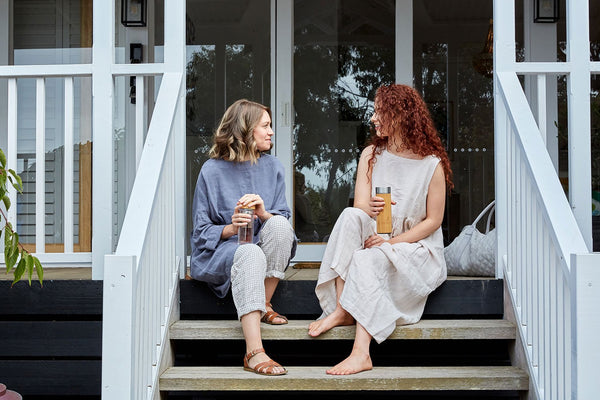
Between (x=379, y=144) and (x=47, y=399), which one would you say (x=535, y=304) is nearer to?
(x=379, y=144)

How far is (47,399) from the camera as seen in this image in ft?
8.82

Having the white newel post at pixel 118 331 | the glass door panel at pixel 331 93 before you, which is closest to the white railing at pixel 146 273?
the white newel post at pixel 118 331

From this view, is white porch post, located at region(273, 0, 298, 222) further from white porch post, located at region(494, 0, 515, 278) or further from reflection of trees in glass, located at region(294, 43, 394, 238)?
white porch post, located at region(494, 0, 515, 278)

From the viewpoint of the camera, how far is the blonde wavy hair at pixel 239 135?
274 cm

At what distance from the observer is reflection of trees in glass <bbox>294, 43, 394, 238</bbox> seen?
4543mm

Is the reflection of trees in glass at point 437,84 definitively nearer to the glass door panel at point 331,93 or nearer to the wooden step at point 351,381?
the glass door panel at point 331,93

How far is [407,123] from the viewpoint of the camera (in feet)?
8.94

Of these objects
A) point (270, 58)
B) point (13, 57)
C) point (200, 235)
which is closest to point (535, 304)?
point (200, 235)

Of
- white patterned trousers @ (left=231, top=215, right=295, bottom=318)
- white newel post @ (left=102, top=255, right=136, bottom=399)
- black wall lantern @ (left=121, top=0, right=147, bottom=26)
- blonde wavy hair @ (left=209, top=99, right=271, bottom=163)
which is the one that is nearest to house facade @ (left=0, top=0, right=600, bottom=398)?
black wall lantern @ (left=121, top=0, right=147, bottom=26)

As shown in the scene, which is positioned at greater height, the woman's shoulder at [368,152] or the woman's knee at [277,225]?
the woman's shoulder at [368,152]

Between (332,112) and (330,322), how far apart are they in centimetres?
240

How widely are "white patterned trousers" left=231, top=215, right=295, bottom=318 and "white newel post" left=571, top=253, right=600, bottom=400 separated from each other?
1.05 metres

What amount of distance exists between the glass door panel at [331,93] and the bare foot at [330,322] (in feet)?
6.63

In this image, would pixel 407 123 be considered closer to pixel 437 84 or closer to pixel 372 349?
pixel 372 349
